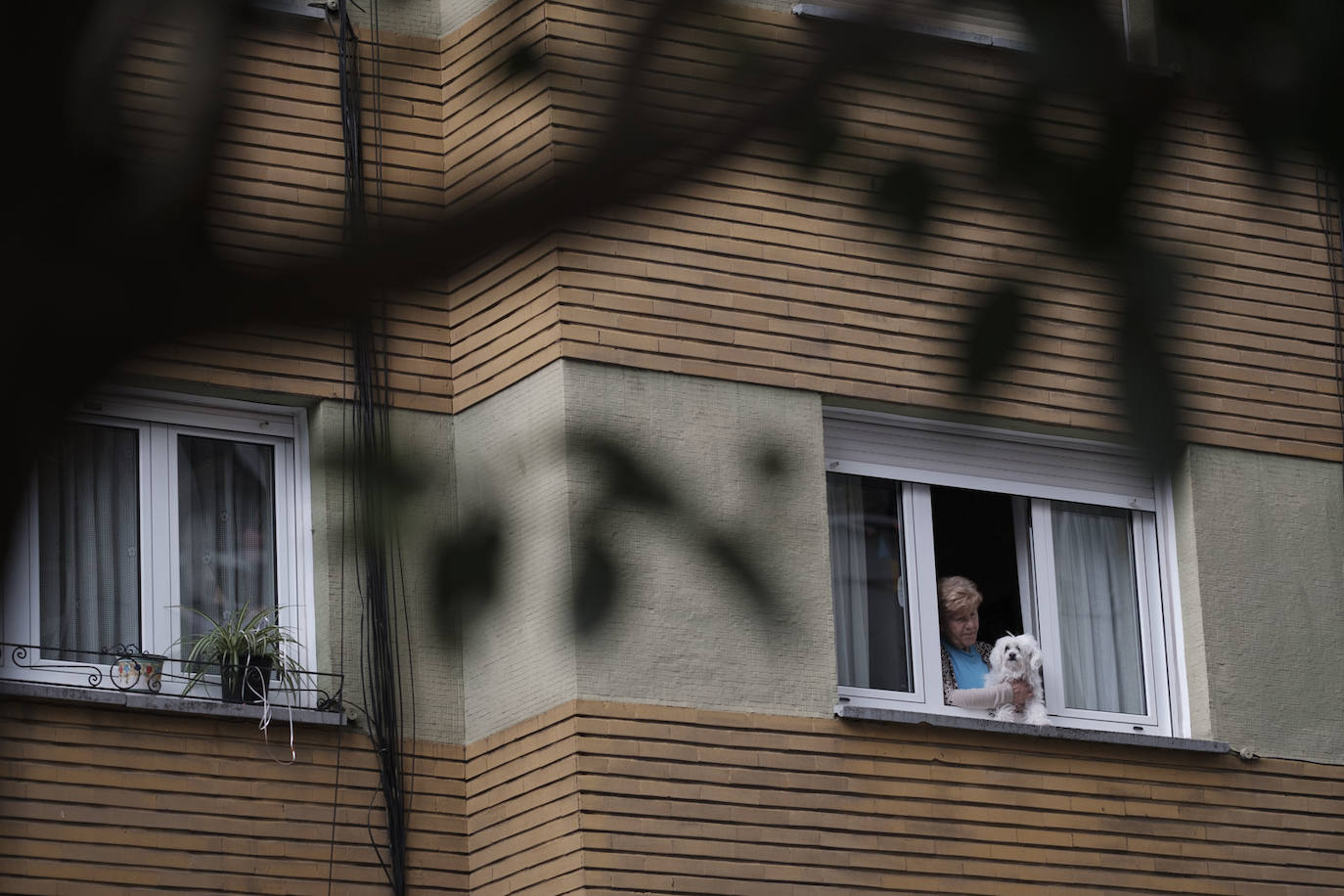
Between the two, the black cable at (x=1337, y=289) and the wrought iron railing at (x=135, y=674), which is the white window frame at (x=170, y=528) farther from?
the black cable at (x=1337, y=289)

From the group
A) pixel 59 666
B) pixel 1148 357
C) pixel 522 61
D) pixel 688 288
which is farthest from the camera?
pixel 688 288

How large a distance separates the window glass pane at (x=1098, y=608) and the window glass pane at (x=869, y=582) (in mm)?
957

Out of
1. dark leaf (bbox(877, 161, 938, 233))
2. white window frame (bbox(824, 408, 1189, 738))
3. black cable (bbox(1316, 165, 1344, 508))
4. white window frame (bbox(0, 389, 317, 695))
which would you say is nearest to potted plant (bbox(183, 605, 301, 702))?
white window frame (bbox(0, 389, 317, 695))

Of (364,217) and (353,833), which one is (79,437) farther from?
(353,833)

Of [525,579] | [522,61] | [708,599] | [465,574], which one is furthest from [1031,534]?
[465,574]

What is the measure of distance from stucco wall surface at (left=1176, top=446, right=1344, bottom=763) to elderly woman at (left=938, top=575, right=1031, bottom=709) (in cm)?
113

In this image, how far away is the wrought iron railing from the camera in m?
10.6

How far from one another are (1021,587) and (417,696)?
10.6ft

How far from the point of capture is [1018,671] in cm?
1166

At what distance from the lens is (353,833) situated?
10727 mm

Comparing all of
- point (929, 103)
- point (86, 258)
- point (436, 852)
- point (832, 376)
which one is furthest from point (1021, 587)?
point (86, 258)

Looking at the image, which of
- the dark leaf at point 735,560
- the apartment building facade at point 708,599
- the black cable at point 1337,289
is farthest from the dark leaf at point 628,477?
the black cable at point 1337,289

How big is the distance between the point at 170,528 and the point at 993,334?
28.3ft

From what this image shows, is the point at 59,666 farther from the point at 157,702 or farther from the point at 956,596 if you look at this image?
the point at 956,596
